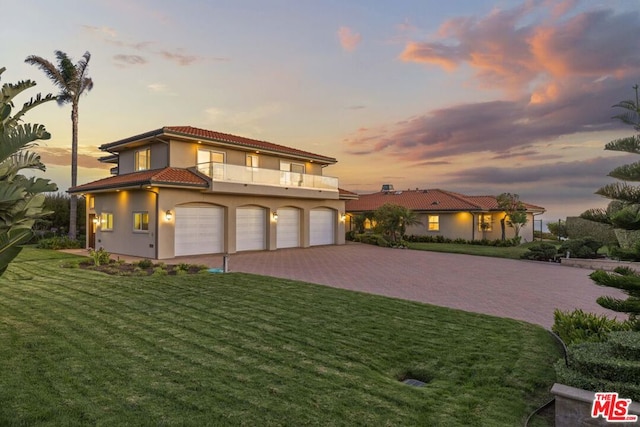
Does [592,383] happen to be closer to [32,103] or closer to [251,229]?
[32,103]

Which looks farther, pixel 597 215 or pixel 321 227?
pixel 321 227

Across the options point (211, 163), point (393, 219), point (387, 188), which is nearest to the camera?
point (211, 163)

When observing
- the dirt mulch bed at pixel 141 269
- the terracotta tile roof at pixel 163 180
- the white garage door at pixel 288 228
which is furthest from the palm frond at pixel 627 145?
the white garage door at pixel 288 228

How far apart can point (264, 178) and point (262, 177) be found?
147 mm

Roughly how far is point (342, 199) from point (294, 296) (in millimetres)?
17852

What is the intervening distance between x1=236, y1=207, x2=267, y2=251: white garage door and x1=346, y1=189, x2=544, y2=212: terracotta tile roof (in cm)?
1373

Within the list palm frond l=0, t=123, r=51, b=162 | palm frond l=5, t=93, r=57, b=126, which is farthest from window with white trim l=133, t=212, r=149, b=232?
palm frond l=0, t=123, r=51, b=162

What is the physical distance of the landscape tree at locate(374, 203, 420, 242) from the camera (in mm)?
26688

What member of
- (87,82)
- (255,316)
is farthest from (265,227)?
(87,82)

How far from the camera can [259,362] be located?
5051 mm

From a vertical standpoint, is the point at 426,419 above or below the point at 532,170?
below

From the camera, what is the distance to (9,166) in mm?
5004

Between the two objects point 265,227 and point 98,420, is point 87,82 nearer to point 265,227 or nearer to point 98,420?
point 265,227

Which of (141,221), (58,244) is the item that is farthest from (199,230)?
(58,244)
